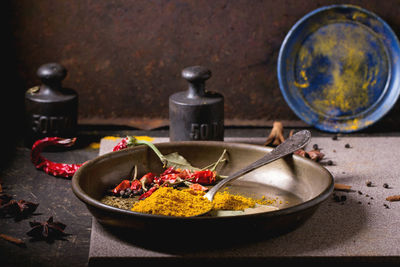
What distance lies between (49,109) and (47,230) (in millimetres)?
634

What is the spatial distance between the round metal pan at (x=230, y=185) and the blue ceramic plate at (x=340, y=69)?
61cm

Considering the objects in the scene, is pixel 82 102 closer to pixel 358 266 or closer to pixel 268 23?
pixel 268 23

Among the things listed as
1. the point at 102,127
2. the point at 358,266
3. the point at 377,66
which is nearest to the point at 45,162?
the point at 102,127

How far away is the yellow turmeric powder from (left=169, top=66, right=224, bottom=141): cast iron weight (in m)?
0.42

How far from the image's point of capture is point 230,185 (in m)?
1.17

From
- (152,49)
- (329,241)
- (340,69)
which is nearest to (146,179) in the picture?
(329,241)

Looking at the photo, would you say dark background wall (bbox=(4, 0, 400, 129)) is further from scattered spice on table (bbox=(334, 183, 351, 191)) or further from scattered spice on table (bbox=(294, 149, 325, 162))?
scattered spice on table (bbox=(334, 183, 351, 191))

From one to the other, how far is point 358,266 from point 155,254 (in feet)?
1.11

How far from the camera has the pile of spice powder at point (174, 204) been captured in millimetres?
898

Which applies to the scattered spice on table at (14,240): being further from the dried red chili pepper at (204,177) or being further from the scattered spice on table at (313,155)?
the scattered spice on table at (313,155)

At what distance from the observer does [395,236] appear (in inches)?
37.5

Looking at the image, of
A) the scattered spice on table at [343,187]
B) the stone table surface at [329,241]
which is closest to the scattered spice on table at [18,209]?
the stone table surface at [329,241]

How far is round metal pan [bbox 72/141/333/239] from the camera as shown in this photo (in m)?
0.81

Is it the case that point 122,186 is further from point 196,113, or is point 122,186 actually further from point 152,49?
point 152,49
